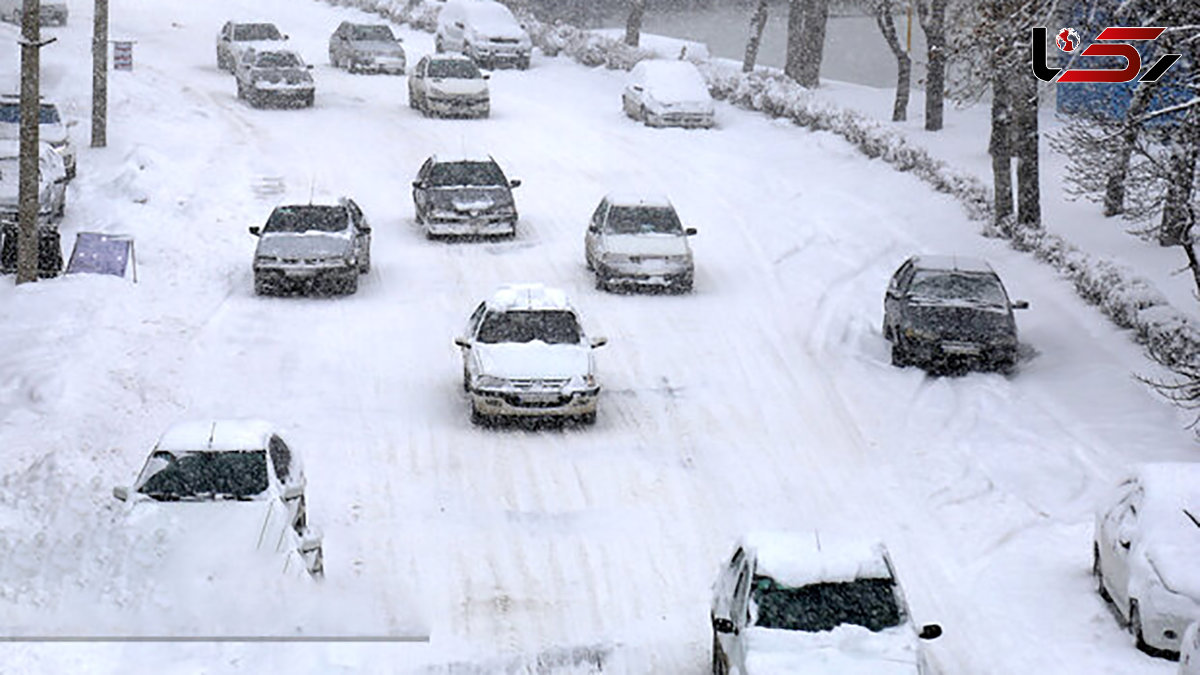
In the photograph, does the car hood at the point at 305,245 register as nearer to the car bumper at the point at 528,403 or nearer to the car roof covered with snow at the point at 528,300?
the car roof covered with snow at the point at 528,300

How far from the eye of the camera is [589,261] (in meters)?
32.1

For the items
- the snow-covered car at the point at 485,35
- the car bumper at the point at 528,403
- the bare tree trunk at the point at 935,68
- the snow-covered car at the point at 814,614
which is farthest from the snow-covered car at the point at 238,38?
the snow-covered car at the point at 814,614

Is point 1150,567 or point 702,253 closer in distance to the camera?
point 1150,567

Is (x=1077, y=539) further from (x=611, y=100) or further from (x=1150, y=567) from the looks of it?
(x=611, y=100)

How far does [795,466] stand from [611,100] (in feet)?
96.5

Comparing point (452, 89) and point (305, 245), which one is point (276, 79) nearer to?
point (452, 89)

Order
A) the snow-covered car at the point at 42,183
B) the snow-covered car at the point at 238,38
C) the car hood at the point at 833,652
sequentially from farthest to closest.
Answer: the snow-covered car at the point at 238,38
the snow-covered car at the point at 42,183
the car hood at the point at 833,652

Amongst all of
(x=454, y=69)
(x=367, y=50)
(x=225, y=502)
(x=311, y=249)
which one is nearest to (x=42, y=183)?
(x=311, y=249)

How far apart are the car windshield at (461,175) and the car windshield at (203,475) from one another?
1803 centimetres

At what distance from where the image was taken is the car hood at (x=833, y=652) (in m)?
13.3

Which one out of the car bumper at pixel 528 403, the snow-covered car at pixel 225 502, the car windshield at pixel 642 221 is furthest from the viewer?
the car windshield at pixel 642 221

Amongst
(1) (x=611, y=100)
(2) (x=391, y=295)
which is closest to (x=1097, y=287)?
(2) (x=391, y=295)

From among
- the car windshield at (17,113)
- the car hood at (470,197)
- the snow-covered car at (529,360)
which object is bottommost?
the snow-covered car at (529,360)

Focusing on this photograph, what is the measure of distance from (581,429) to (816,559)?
909 centimetres
